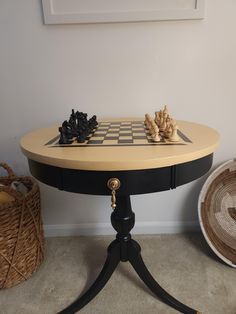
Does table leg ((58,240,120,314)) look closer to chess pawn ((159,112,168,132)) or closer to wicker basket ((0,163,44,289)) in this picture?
wicker basket ((0,163,44,289))

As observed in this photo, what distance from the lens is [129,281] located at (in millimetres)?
1333

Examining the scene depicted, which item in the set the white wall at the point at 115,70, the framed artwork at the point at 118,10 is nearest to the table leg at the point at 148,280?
the white wall at the point at 115,70

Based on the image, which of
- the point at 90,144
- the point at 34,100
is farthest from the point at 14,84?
the point at 90,144

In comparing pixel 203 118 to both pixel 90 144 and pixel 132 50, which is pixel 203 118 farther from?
pixel 90 144

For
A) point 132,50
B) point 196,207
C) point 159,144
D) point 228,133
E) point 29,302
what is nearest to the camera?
point 159,144

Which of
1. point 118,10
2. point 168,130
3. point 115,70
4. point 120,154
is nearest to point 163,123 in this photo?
point 168,130

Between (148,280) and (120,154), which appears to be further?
(148,280)

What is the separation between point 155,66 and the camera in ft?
4.74

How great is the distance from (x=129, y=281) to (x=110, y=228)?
0.44 m

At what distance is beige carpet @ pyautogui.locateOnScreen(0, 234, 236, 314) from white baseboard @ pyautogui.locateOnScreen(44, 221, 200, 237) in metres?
0.08

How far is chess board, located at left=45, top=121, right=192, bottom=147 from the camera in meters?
0.94

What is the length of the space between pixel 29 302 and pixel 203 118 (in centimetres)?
138

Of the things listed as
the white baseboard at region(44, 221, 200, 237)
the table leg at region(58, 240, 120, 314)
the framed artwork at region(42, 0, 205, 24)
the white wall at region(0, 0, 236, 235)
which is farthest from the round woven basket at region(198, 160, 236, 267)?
the framed artwork at region(42, 0, 205, 24)

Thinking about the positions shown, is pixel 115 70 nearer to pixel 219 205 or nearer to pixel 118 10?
pixel 118 10
